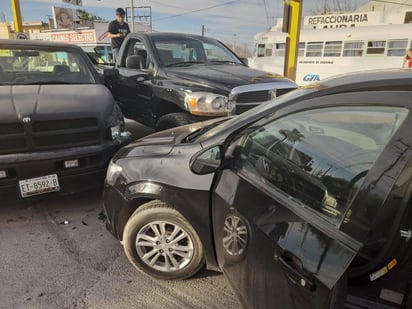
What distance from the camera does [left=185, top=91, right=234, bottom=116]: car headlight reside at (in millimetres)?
4293

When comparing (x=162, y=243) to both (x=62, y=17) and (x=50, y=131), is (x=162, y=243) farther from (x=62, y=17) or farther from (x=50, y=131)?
(x=62, y=17)

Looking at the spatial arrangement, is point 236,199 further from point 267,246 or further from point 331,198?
point 331,198

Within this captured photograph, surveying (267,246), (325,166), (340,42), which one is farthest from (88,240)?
(340,42)

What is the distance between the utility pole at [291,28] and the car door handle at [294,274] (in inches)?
306

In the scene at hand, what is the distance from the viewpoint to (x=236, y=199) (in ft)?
6.46

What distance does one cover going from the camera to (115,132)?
13.0 ft

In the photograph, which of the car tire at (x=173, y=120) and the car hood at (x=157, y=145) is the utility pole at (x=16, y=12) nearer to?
the car tire at (x=173, y=120)

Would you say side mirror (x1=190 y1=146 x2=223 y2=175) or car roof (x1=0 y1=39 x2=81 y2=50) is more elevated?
car roof (x1=0 y1=39 x2=81 y2=50)

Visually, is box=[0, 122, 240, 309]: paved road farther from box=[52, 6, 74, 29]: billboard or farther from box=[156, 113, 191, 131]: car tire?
box=[52, 6, 74, 29]: billboard

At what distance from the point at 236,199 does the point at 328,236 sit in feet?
2.11

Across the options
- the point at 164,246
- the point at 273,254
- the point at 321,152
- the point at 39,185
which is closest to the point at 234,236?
the point at 273,254

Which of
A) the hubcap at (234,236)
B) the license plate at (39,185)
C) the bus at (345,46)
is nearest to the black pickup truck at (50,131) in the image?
the license plate at (39,185)

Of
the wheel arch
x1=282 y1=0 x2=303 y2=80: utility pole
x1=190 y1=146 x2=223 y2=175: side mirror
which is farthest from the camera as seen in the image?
x1=282 y1=0 x2=303 y2=80: utility pole

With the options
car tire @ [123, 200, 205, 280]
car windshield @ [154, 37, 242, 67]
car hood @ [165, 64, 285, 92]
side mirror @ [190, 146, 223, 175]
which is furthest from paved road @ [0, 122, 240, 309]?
car windshield @ [154, 37, 242, 67]
